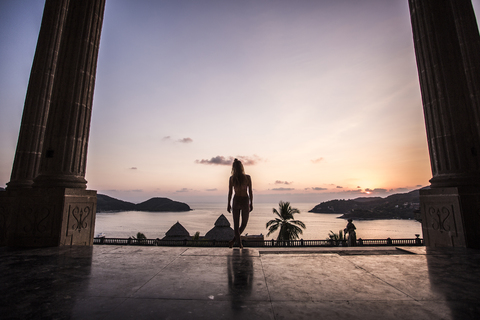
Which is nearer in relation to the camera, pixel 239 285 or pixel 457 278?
pixel 239 285

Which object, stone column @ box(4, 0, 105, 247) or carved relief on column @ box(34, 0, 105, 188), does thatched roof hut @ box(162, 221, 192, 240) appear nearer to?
stone column @ box(4, 0, 105, 247)

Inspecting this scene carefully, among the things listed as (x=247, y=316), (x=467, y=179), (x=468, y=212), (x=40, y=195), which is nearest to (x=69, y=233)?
(x=40, y=195)

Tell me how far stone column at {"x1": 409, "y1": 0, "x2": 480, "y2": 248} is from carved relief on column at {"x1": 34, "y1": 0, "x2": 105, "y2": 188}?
9.19 metres

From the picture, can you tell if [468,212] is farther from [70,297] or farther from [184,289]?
[70,297]

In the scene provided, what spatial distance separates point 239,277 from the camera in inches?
126

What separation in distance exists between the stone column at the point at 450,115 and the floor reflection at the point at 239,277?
4977 mm

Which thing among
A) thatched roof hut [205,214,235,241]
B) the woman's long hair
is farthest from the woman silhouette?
thatched roof hut [205,214,235,241]

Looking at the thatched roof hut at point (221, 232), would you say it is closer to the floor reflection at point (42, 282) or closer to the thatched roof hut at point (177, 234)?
the thatched roof hut at point (177, 234)

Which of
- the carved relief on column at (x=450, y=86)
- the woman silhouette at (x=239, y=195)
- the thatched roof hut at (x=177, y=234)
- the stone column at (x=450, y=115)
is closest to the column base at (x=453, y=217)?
the stone column at (x=450, y=115)

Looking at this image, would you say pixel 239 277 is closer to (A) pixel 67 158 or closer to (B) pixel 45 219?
(B) pixel 45 219

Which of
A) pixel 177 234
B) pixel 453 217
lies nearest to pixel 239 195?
pixel 453 217

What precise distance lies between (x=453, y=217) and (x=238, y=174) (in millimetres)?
5124

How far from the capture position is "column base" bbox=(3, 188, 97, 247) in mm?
5586

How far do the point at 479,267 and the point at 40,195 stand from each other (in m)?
8.68
